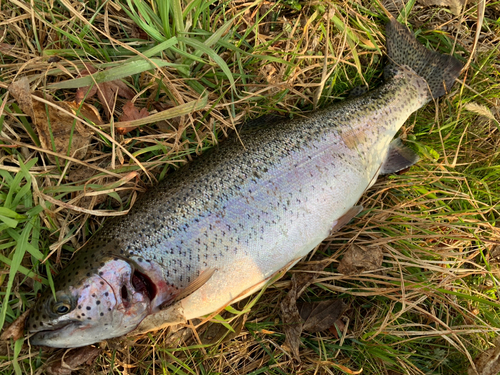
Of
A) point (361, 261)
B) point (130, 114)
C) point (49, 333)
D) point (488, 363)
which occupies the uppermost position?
point (130, 114)

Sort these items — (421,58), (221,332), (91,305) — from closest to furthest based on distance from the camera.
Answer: (91,305)
(221,332)
(421,58)

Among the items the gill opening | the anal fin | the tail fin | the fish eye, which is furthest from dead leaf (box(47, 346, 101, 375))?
the tail fin

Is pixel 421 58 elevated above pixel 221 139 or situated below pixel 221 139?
below

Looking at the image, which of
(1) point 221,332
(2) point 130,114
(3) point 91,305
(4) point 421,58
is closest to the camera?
(3) point 91,305

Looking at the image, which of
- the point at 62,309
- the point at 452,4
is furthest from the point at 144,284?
the point at 452,4

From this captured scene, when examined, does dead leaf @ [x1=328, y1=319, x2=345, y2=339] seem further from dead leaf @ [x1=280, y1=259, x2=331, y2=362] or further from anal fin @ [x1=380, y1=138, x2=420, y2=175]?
anal fin @ [x1=380, y1=138, x2=420, y2=175]

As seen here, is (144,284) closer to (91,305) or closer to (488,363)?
(91,305)

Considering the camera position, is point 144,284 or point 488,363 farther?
point 488,363
